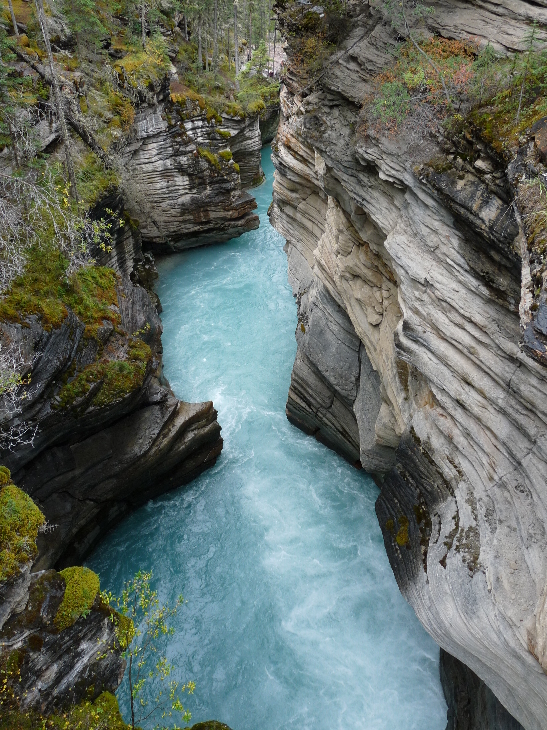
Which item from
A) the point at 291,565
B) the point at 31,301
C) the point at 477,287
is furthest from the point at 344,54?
the point at 291,565

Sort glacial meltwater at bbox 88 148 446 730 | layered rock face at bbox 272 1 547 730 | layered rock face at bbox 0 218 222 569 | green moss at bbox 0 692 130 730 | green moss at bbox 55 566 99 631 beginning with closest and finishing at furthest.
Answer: layered rock face at bbox 272 1 547 730 < green moss at bbox 0 692 130 730 < green moss at bbox 55 566 99 631 < glacial meltwater at bbox 88 148 446 730 < layered rock face at bbox 0 218 222 569

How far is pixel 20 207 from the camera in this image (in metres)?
12.2

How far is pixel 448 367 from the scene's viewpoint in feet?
26.7

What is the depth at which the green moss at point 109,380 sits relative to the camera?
11.5 meters

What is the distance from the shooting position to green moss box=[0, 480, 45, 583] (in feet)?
23.9

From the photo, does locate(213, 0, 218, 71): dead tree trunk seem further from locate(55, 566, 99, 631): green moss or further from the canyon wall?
locate(55, 566, 99, 631): green moss

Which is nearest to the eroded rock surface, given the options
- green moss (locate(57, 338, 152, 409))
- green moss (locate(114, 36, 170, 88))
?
green moss (locate(57, 338, 152, 409))

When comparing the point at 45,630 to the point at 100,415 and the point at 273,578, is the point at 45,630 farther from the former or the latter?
the point at 273,578

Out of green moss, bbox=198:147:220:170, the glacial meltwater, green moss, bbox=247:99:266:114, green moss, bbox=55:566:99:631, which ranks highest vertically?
green moss, bbox=247:99:266:114

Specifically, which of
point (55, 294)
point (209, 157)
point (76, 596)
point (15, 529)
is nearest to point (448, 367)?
point (76, 596)

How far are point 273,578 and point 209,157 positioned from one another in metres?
19.3

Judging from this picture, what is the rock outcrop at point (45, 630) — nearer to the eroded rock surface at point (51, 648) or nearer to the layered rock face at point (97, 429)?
the eroded rock surface at point (51, 648)

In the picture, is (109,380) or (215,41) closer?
(109,380)

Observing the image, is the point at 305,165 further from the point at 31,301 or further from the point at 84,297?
the point at 31,301
